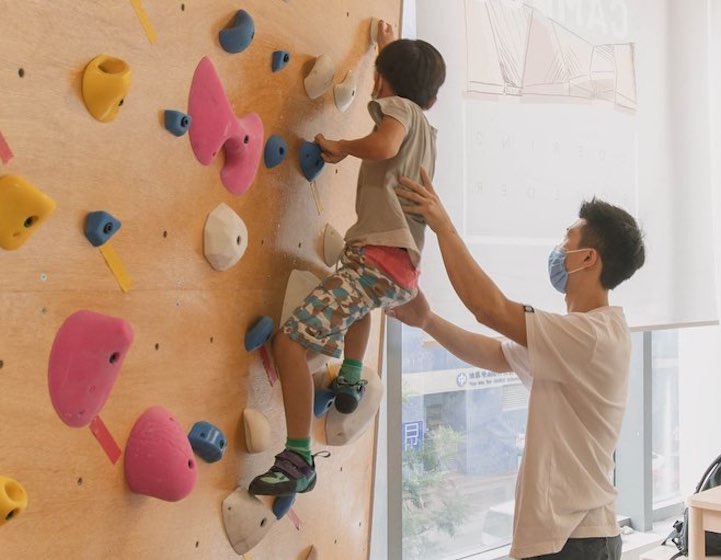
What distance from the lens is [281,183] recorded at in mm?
1540

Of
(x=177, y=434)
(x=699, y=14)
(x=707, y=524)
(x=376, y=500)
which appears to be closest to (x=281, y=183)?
(x=177, y=434)

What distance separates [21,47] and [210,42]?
14.7 inches

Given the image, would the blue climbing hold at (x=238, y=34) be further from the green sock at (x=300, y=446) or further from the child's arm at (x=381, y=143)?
the green sock at (x=300, y=446)

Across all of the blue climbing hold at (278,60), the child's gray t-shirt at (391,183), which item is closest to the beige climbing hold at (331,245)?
the child's gray t-shirt at (391,183)

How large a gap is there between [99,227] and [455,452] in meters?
1.92

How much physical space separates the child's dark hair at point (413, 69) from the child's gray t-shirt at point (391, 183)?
0.03m

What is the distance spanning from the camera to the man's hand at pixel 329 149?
1540 millimetres

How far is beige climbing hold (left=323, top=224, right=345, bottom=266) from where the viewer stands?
5.44ft

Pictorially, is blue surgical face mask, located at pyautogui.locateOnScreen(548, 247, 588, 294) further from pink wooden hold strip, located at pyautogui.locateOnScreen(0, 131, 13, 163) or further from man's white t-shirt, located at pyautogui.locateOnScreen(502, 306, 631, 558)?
pink wooden hold strip, located at pyautogui.locateOnScreen(0, 131, 13, 163)

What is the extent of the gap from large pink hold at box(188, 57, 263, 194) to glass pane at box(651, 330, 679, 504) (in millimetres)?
2714

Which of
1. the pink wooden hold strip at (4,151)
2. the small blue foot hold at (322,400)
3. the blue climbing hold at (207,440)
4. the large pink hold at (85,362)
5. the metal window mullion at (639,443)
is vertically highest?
the pink wooden hold strip at (4,151)

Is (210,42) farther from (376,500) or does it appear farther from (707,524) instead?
(707,524)

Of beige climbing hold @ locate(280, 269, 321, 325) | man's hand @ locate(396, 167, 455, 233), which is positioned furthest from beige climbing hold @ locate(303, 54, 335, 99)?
beige climbing hold @ locate(280, 269, 321, 325)

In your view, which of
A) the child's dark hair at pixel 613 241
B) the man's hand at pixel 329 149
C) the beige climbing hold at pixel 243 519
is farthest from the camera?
the child's dark hair at pixel 613 241
